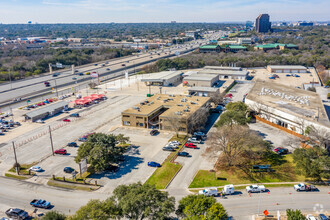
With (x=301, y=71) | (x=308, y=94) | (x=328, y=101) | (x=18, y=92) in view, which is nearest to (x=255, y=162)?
(x=308, y=94)

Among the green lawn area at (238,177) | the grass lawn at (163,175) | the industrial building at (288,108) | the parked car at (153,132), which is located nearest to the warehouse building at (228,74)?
the industrial building at (288,108)

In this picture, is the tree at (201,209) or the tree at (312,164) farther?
the tree at (312,164)

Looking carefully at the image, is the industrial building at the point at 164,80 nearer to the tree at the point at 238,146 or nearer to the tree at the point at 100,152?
the tree at the point at 100,152

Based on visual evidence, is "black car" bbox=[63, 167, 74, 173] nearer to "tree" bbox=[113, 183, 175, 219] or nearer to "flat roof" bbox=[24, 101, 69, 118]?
"tree" bbox=[113, 183, 175, 219]

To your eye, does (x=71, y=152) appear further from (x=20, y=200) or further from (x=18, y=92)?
(x=18, y=92)

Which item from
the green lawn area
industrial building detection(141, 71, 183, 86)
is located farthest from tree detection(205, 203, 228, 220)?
industrial building detection(141, 71, 183, 86)

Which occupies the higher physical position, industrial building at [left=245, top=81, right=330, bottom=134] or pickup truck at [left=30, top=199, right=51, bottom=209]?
industrial building at [left=245, top=81, right=330, bottom=134]

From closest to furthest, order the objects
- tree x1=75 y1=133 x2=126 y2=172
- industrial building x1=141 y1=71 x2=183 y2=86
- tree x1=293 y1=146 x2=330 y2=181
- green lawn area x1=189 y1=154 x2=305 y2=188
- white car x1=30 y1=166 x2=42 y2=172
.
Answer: tree x1=293 y1=146 x2=330 y2=181 → green lawn area x1=189 y1=154 x2=305 y2=188 → tree x1=75 y1=133 x2=126 y2=172 → white car x1=30 y1=166 x2=42 y2=172 → industrial building x1=141 y1=71 x2=183 y2=86

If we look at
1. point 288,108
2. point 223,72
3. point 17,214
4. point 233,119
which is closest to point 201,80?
point 223,72
